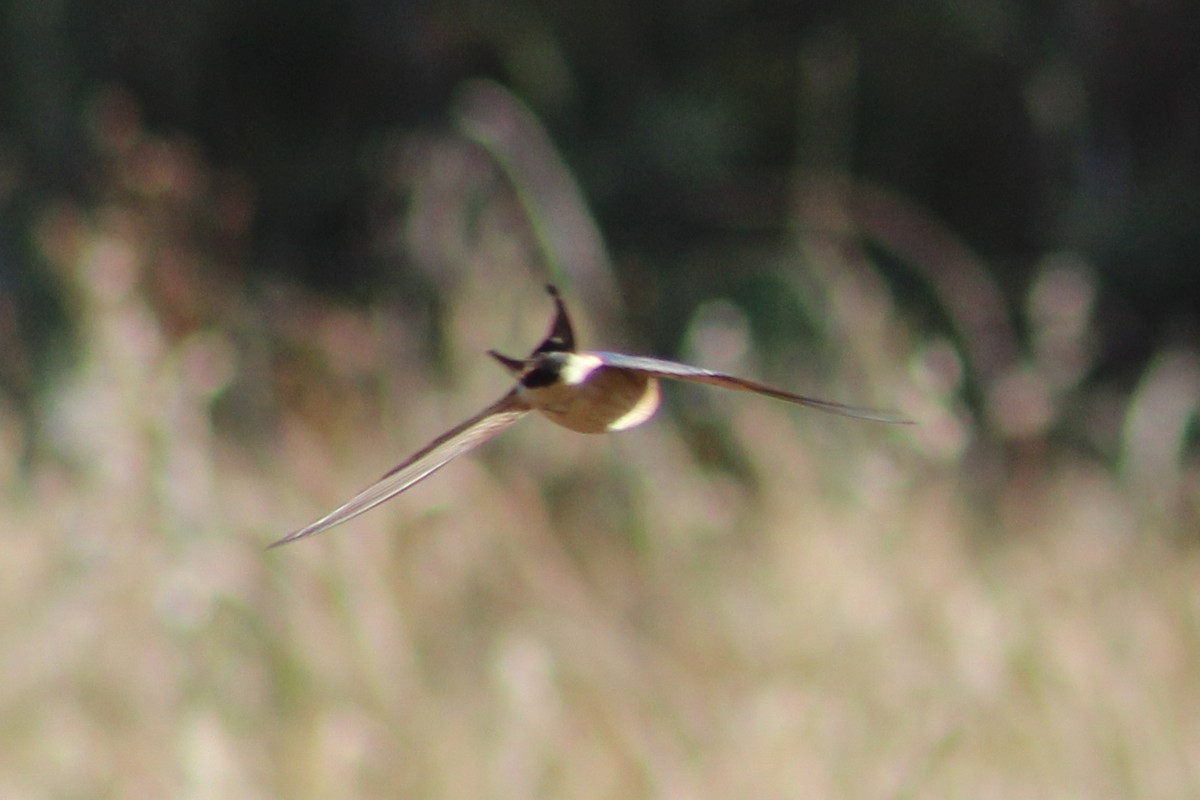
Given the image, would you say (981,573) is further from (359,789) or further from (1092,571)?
(359,789)

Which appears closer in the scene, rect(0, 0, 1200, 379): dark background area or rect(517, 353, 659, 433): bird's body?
rect(517, 353, 659, 433): bird's body

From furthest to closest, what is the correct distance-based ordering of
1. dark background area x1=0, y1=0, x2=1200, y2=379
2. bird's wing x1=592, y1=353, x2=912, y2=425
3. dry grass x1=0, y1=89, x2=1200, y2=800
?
dark background area x1=0, y1=0, x2=1200, y2=379
dry grass x1=0, y1=89, x2=1200, y2=800
bird's wing x1=592, y1=353, x2=912, y2=425

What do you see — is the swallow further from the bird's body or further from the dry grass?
the dry grass

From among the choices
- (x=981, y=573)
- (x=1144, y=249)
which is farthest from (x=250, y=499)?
(x=1144, y=249)

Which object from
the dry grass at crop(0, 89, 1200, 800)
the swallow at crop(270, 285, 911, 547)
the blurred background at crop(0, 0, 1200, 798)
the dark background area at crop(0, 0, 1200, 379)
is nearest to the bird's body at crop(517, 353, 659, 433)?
the swallow at crop(270, 285, 911, 547)

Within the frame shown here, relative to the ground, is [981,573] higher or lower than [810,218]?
lower

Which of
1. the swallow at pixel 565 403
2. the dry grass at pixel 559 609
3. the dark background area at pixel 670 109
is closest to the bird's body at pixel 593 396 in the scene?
the swallow at pixel 565 403
